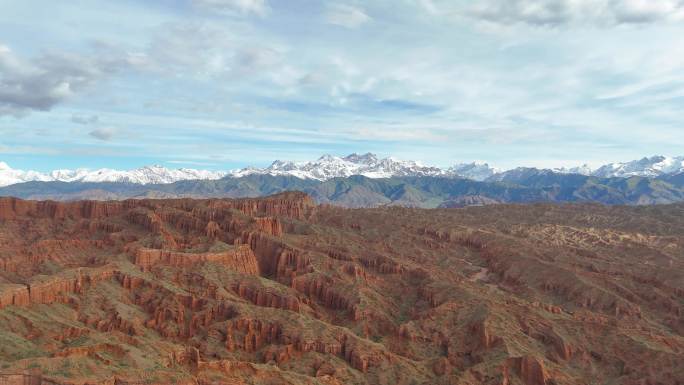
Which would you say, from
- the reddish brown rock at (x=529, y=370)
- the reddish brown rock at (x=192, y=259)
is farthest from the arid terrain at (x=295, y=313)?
the reddish brown rock at (x=192, y=259)

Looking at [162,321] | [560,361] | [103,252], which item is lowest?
[560,361]

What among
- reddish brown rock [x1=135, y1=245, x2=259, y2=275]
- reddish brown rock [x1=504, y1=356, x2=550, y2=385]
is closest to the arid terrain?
reddish brown rock [x1=504, y1=356, x2=550, y2=385]

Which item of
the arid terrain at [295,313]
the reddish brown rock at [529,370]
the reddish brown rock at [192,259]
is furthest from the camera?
the reddish brown rock at [192,259]

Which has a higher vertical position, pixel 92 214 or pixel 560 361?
pixel 92 214

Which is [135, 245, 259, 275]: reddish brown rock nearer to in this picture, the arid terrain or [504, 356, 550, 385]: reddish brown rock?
the arid terrain

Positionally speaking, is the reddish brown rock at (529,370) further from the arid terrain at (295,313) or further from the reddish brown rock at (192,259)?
the reddish brown rock at (192,259)

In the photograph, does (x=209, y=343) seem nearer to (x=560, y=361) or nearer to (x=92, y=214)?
(x=560, y=361)

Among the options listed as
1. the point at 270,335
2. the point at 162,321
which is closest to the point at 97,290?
the point at 162,321

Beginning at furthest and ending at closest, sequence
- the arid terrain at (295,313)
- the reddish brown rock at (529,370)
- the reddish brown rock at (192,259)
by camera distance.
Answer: the reddish brown rock at (192,259), the reddish brown rock at (529,370), the arid terrain at (295,313)

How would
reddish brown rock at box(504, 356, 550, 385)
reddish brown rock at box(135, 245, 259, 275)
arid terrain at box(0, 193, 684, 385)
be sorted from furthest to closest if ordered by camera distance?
1. reddish brown rock at box(135, 245, 259, 275)
2. reddish brown rock at box(504, 356, 550, 385)
3. arid terrain at box(0, 193, 684, 385)
